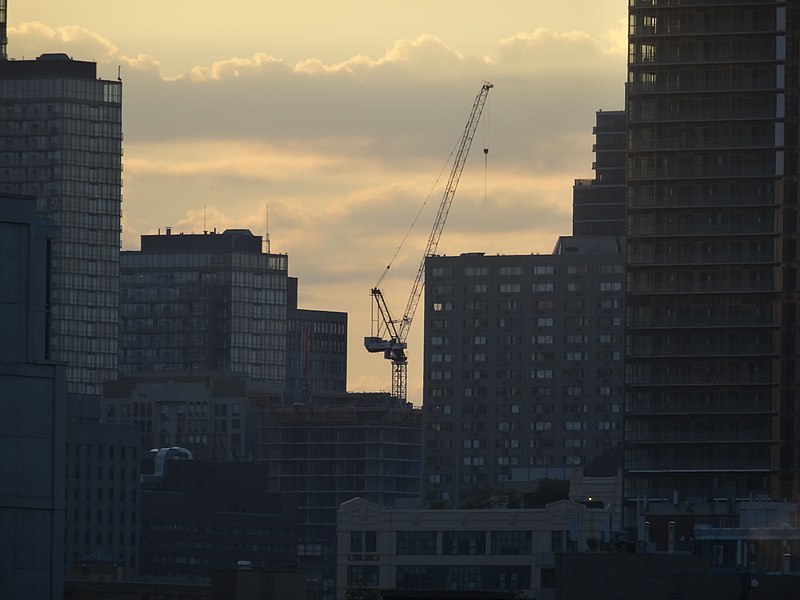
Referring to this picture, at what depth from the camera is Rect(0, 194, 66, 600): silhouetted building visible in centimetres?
11225

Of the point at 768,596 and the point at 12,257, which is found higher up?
the point at 12,257

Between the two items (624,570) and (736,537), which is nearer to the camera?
(624,570)

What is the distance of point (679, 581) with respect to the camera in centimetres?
13888

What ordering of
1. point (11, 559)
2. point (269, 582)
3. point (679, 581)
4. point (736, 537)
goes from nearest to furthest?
point (11, 559)
point (679, 581)
point (269, 582)
point (736, 537)

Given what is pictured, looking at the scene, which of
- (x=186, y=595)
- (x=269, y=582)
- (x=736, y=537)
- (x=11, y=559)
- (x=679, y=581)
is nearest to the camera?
(x=11, y=559)

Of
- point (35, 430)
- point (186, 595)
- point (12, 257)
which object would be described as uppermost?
point (12, 257)

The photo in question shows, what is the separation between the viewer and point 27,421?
113562mm

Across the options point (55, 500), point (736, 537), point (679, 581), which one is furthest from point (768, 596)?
point (55, 500)

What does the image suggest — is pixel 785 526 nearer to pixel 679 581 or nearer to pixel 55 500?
pixel 679 581

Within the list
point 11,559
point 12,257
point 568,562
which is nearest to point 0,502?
point 11,559

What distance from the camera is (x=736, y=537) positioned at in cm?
17425

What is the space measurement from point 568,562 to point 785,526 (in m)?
39.3

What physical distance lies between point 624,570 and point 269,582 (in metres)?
28.5

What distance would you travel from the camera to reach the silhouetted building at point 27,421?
368 ft
